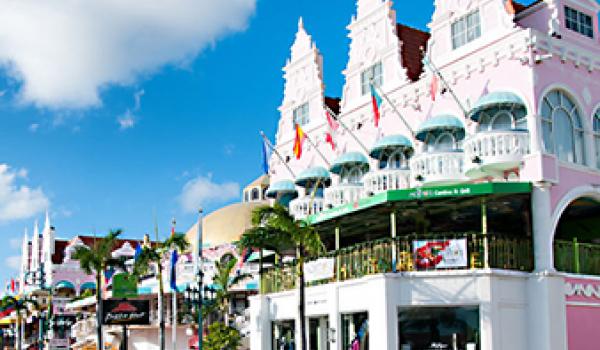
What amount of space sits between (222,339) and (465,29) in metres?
20.8

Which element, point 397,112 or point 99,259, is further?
point 99,259

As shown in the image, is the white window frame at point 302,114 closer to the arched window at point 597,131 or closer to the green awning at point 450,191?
the green awning at point 450,191

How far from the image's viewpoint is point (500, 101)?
26469 millimetres

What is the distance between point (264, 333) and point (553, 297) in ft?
43.7

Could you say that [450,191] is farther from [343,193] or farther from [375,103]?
[343,193]

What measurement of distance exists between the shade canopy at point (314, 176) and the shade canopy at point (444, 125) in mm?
7292

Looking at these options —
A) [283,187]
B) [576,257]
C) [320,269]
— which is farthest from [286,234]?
[283,187]

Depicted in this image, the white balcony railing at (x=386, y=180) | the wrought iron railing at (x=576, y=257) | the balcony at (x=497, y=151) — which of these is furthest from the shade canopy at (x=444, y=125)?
the wrought iron railing at (x=576, y=257)

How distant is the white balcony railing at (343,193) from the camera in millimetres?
32594

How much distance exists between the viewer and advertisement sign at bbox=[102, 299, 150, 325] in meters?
45.4

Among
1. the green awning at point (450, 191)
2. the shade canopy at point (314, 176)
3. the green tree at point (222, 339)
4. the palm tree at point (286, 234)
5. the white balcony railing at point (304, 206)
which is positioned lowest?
the green tree at point (222, 339)

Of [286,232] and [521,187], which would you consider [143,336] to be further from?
[521,187]

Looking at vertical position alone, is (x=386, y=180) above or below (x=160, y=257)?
above

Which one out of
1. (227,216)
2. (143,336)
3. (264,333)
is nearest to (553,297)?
(264,333)
